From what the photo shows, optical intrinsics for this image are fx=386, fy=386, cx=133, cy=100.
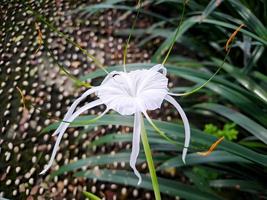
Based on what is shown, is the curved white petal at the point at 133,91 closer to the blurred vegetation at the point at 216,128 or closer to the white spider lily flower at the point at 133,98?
the white spider lily flower at the point at 133,98

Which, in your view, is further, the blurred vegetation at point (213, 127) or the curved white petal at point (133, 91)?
the blurred vegetation at point (213, 127)

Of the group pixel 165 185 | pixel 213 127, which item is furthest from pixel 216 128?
pixel 165 185

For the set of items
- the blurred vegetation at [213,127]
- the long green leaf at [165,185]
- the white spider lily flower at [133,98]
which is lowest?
the white spider lily flower at [133,98]

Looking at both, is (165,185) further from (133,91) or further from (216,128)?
(133,91)

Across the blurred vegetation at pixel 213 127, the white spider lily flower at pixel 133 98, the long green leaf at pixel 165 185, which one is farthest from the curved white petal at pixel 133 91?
the long green leaf at pixel 165 185

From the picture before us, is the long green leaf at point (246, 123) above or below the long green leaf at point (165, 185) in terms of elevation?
above

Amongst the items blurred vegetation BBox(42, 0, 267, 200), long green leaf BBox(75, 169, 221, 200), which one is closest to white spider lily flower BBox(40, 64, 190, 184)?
blurred vegetation BBox(42, 0, 267, 200)

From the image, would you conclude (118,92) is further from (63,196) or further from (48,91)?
(48,91)

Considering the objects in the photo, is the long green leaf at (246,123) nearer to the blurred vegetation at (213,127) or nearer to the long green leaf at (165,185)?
the blurred vegetation at (213,127)

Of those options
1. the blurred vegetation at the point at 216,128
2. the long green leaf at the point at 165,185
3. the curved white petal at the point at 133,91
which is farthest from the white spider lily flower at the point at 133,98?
the long green leaf at the point at 165,185
